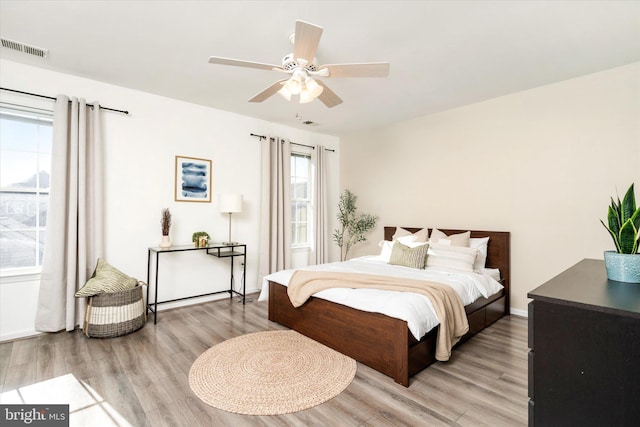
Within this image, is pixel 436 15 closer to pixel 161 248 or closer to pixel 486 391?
pixel 486 391

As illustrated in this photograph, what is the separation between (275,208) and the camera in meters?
4.81

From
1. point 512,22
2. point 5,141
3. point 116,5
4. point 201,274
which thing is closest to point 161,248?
point 201,274

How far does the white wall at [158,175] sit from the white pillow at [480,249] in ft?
10.2

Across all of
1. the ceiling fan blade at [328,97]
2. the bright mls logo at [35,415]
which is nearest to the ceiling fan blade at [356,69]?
the ceiling fan blade at [328,97]

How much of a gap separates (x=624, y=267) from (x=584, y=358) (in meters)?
0.66

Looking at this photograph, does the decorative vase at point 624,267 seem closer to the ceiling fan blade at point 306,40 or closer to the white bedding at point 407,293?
the white bedding at point 407,293

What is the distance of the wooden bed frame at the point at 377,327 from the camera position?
2270 millimetres

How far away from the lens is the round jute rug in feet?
6.61

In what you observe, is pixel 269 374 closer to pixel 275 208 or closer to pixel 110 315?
pixel 110 315

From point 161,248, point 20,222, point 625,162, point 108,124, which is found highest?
point 108,124

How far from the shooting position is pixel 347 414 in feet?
6.25

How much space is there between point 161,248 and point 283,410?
2.59 meters

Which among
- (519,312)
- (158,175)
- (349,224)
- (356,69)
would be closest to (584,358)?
(356,69)

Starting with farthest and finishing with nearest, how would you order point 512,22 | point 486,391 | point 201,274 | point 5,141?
point 201,274 → point 5,141 → point 512,22 → point 486,391
